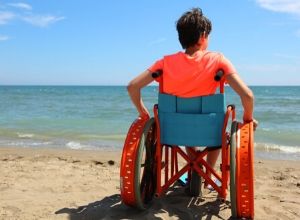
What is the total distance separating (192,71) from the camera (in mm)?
3291

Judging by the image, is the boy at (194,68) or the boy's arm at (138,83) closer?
the boy at (194,68)

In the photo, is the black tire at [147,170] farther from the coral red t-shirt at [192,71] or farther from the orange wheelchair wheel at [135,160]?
the coral red t-shirt at [192,71]

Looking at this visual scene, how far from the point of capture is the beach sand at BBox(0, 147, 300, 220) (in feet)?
11.5

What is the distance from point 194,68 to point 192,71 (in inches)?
1.1

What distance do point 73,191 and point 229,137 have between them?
5.79ft

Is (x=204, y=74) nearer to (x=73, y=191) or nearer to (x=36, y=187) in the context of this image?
(x=73, y=191)

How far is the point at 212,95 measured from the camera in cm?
333

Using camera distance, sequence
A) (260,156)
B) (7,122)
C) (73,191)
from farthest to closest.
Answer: (7,122) → (260,156) → (73,191)

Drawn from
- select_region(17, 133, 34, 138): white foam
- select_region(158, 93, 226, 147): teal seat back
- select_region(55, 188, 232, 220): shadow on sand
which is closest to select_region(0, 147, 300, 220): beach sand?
select_region(55, 188, 232, 220): shadow on sand

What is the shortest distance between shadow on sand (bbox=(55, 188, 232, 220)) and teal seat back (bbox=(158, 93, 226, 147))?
1.87ft

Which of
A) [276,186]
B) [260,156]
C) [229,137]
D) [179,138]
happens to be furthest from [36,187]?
[260,156]

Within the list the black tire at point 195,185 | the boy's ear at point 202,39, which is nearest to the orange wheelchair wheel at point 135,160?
the black tire at point 195,185

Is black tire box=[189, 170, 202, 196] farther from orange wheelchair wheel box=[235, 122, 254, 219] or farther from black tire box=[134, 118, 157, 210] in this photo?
orange wheelchair wheel box=[235, 122, 254, 219]

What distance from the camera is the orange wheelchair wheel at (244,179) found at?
9.84 ft
